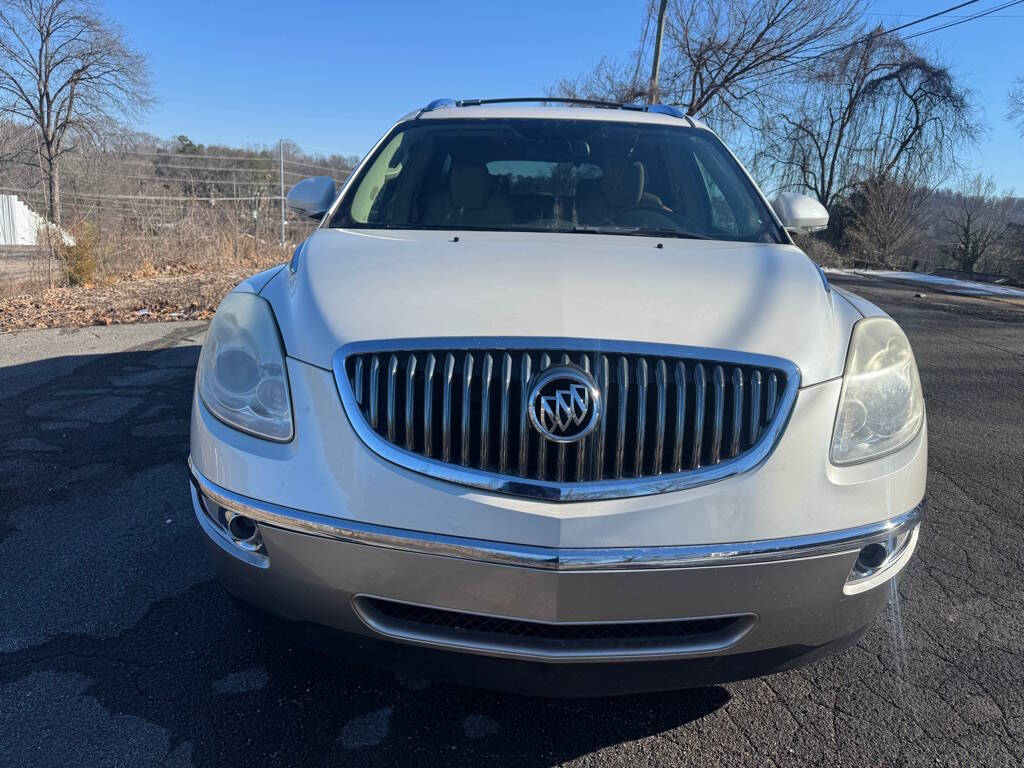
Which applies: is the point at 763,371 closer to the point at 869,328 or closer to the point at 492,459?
the point at 869,328

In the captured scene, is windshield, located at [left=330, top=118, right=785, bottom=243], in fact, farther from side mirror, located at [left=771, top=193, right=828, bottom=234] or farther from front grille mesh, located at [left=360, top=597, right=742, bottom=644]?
front grille mesh, located at [left=360, top=597, right=742, bottom=644]

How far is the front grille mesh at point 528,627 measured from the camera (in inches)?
64.0

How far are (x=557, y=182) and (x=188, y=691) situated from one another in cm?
236

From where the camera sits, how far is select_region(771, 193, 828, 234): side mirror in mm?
3166

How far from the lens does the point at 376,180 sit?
10.3 feet

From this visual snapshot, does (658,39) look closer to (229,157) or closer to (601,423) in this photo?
(229,157)

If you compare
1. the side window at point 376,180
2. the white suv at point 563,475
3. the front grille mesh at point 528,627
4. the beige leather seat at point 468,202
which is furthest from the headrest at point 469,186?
the front grille mesh at point 528,627

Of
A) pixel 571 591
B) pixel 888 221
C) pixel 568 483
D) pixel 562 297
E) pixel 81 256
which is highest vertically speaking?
pixel 888 221

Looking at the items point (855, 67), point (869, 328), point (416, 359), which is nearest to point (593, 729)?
point (416, 359)

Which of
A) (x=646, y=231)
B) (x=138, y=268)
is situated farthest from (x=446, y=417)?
(x=138, y=268)

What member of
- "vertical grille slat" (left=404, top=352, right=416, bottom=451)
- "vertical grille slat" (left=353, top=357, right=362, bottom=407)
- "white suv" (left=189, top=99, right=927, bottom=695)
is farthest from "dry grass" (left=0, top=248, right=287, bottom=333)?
"vertical grille slat" (left=404, top=352, right=416, bottom=451)

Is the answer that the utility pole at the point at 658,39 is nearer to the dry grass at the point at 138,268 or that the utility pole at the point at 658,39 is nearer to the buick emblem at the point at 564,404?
the dry grass at the point at 138,268

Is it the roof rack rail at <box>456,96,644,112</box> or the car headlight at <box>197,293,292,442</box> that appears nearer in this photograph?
the car headlight at <box>197,293,292,442</box>

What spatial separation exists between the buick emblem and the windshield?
1173 millimetres
